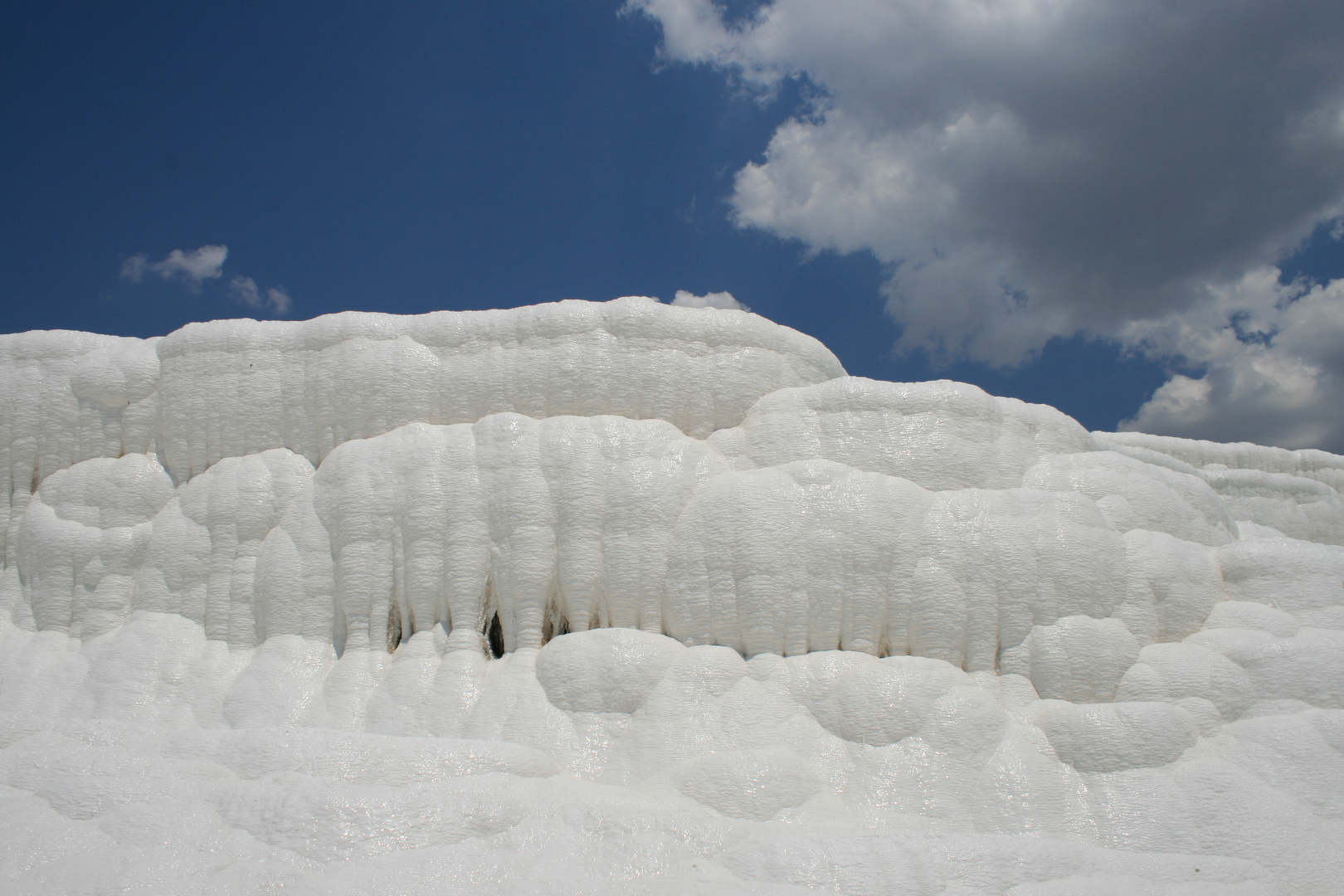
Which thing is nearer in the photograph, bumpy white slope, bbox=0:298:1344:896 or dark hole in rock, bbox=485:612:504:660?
bumpy white slope, bbox=0:298:1344:896

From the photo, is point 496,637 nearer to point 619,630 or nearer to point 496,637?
point 496,637

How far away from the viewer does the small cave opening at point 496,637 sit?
9.88 meters

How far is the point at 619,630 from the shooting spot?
349 inches

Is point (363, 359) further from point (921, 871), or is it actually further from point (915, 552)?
point (921, 871)

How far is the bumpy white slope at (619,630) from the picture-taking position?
235 inches

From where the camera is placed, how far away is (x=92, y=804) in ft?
18.9

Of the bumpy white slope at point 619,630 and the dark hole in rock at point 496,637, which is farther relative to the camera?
the dark hole in rock at point 496,637

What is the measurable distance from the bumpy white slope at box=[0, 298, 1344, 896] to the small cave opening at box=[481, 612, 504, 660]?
0.05 meters

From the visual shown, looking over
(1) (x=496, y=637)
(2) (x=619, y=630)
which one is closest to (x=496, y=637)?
(1) (x=496, y=637)

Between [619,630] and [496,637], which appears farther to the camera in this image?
[496,637]

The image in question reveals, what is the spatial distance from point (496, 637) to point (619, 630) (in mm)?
2085

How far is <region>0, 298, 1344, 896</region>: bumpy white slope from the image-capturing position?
5977 mm

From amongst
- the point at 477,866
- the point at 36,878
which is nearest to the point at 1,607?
the point at 36,878

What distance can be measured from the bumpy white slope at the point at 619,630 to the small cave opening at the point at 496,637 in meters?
Answer: 0.05
